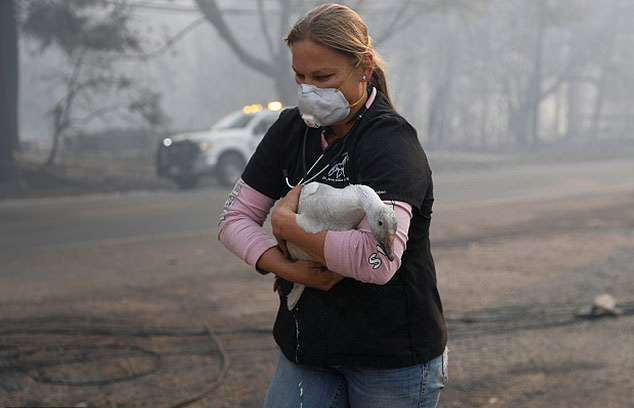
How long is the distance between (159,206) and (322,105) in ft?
40.9

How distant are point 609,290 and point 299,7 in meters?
20.6

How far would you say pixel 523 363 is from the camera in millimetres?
5117

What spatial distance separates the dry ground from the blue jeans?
7.64 ft

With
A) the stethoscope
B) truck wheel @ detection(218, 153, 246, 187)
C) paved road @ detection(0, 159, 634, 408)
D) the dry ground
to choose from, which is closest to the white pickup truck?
truck wheel @ detection(218, 153, 246, 187)

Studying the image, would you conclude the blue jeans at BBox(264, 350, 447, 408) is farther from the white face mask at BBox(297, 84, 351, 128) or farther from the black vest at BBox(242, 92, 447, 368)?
the white face mask at BBox(297, 84, 351, 128)

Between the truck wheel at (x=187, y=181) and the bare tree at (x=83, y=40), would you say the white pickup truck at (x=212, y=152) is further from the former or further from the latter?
the bare tree at (x=83, y=40)

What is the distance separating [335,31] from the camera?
1.99 meters

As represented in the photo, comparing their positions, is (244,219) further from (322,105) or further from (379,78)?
(379,78)

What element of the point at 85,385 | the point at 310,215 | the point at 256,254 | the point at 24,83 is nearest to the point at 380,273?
the point at 310,215

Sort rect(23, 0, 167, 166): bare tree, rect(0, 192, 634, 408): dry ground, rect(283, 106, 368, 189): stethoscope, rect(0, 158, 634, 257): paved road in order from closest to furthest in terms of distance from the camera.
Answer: rect(283, 106, 368, 189): stethoscope, rect(0, 192, 634, 408): dry ground, rect(0, 158, 634, 257): paved road, rect(23, 0, 167, 166): bare tree

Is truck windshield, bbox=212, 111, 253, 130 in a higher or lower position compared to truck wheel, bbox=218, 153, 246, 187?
higher

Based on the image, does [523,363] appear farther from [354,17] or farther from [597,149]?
[597,149]

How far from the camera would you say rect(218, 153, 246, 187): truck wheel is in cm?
1759

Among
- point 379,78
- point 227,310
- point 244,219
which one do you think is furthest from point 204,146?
point 379,78
